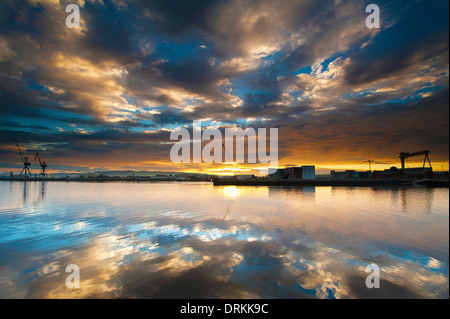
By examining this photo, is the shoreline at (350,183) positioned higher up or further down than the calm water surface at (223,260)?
further down

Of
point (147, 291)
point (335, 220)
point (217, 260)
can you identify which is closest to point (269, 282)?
point (217, 260)

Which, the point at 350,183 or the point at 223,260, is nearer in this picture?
the point at 223,260

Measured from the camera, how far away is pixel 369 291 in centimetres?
620

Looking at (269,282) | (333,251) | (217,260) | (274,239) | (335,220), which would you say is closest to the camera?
(269,282)

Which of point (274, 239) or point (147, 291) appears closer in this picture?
point (147, 291)

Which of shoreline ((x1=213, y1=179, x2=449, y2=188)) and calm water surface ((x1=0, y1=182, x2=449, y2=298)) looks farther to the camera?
shoreline ((x1=213, y1=179, x2=449, y2=188))

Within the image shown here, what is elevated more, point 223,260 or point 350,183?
point 223,260

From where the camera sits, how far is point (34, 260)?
28.5 ft

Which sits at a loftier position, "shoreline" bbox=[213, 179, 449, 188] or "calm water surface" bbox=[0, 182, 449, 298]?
"calm water surface" bbox=[0, 182, 449, 298]

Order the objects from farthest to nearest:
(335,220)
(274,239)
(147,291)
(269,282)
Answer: (335,220) < (274,239) < (269,282) < (147,291)

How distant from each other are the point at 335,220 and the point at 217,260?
13829 mm

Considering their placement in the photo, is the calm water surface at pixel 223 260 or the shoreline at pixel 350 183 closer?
the calm water surface at pixel 223 260
